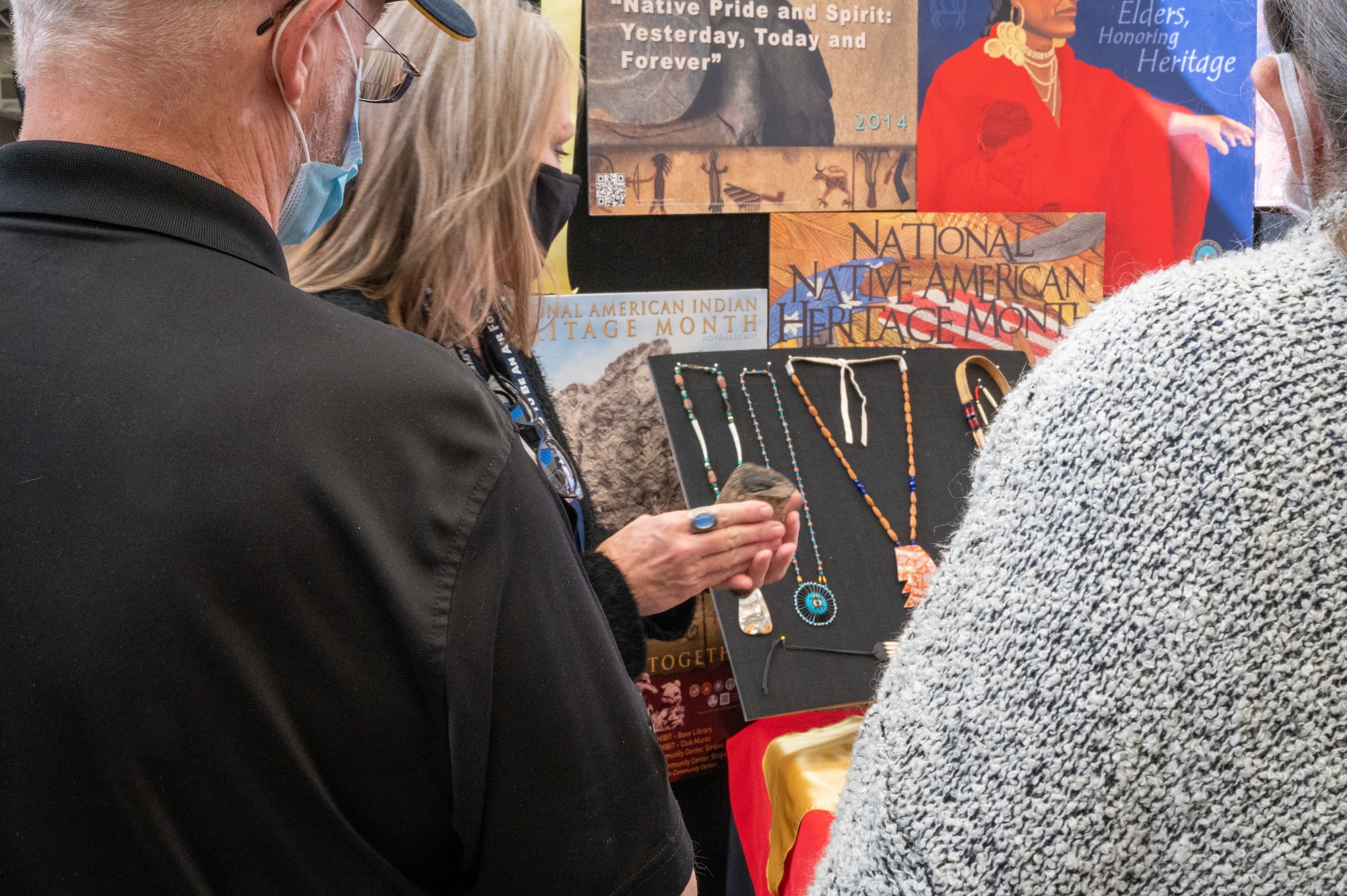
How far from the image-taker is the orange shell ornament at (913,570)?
155cm

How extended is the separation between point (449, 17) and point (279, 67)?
0.77 feet

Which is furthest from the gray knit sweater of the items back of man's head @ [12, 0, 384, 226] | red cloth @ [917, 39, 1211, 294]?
red cloth @ [917, 39, 1211, 294]

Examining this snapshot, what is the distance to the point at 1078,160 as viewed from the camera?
79.4 inches

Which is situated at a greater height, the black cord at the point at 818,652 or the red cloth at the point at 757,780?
the black cord at the point at 818,652

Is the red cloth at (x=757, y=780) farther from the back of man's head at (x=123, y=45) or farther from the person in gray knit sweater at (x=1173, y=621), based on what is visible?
the back of man's head at (x=123, y=45)

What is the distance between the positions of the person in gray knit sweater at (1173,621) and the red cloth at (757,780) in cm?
98

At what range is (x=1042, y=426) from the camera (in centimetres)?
53

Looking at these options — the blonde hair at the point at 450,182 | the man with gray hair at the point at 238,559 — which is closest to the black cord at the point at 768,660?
the blonde hair at the point at 450,182

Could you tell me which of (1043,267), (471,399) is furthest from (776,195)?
(471,399)

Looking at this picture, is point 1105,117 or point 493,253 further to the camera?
point 1105,117

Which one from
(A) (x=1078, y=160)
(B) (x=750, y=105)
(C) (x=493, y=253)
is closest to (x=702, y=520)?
(C) (x=493, y=253)

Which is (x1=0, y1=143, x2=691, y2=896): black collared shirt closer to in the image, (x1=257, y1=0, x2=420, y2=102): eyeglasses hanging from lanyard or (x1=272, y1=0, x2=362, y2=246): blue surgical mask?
(x1=272, y1=0, x2=362, y2=246): blue surgical mask

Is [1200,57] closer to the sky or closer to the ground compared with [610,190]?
closer to the sky

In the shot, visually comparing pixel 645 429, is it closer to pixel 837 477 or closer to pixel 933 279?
pixel 837 477
